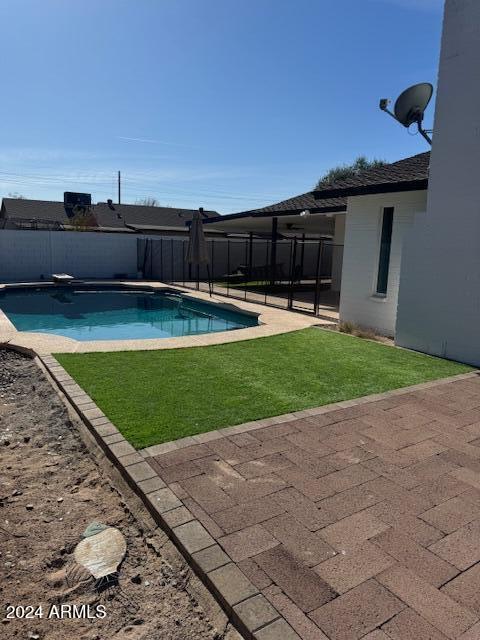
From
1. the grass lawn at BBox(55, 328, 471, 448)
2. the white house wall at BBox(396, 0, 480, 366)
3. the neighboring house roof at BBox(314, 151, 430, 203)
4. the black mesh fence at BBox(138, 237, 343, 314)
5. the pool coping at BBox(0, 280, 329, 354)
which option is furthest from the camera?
the black mesh fence at BBox(138, 237, 343, 314)

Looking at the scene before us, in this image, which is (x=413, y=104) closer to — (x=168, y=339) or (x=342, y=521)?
(x=168, y=339)

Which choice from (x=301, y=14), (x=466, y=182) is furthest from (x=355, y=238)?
(x=301, y=14)

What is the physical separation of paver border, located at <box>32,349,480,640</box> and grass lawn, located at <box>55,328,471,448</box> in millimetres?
124

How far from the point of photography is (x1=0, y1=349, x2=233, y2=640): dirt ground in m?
1.99

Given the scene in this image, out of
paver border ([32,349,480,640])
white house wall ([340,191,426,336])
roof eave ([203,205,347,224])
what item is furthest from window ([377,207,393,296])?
paver border ([32,349,480,640])

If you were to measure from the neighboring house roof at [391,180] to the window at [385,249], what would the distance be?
0.60 m

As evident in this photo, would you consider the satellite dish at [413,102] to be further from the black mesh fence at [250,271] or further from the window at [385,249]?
the black mesh fence at [250,271]

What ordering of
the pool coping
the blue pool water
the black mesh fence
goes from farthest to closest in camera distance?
1. the black mesh fence
2. the blue pool water
3. the pool coping

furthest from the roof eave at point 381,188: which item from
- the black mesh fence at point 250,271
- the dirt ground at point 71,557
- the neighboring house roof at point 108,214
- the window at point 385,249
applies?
the neighboring house roof at point 108,214

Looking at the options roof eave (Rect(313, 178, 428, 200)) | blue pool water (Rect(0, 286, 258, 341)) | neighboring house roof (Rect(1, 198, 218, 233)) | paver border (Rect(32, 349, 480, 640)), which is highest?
neighboring house roof (Rect(1, 198, 218, 233))

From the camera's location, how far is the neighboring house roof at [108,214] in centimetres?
3025

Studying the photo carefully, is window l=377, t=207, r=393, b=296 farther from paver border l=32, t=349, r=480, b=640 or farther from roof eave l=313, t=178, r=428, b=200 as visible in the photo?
paver border l=32, t=349, r=480, b=640

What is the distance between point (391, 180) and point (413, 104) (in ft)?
4.98

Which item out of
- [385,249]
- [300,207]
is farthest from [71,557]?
[300,207]
